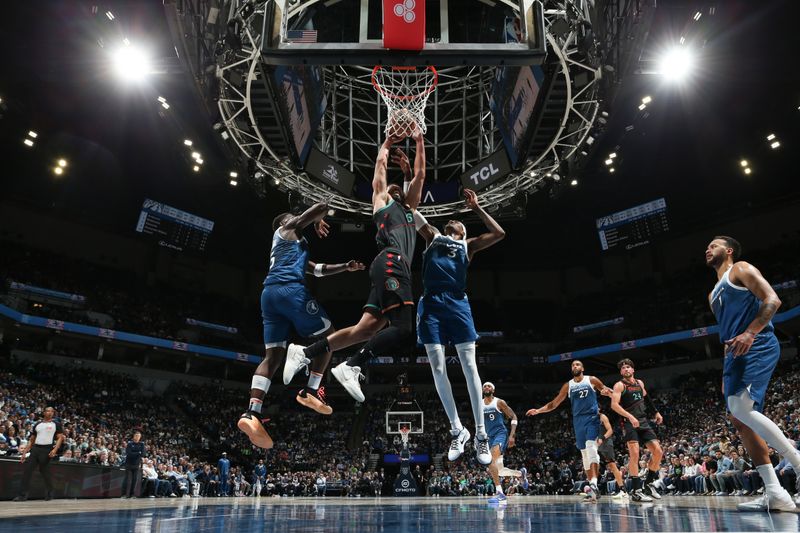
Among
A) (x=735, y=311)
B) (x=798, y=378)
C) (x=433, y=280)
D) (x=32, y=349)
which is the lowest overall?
(x=735, y=311)

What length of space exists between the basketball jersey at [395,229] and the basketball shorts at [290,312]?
975 mm

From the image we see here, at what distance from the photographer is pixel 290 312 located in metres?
5.76

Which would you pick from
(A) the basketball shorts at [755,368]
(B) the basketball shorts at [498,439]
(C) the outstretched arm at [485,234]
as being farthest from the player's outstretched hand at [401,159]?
(B) the basketball shorts at [498,439]

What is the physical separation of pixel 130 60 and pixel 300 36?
948 centimetres

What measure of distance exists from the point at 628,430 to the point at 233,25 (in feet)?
32.8

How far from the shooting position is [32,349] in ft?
90.5

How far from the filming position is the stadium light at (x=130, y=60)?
47.2 ft

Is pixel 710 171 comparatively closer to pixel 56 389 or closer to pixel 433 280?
pixel 433 280

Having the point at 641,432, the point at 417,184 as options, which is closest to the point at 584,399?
the point at 641,432

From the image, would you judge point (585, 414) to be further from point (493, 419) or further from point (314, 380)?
point (314, 380)

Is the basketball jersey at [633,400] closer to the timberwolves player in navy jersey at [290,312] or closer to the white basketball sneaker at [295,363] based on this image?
the timberwolves player in navy jersey at [290,312]

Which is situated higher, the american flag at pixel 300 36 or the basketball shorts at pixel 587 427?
the american flag at pixel 300 36

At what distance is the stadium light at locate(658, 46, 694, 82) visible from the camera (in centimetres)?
1345

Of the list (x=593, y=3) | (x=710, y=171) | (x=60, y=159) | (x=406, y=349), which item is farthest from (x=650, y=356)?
(x=60, y=159)
